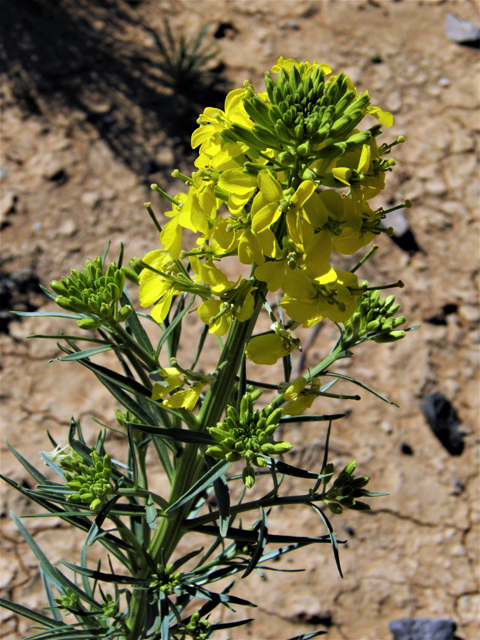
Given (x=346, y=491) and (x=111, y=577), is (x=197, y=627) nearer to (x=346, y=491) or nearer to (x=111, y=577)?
(x=111, y=577)

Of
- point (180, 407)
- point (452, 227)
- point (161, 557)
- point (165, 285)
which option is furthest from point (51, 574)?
point (452, 227)

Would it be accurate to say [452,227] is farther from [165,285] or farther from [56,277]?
[165,285]

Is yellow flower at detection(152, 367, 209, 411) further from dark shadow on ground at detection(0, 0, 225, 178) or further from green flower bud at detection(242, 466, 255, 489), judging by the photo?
dark shadow on ground at detection(0, 0, 225, 178)

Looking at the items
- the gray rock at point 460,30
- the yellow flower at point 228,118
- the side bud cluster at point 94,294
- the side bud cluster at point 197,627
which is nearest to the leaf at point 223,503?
the side bud cluster at point 94,294

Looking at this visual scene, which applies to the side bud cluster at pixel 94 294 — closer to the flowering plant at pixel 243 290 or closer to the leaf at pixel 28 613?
the flowering plant at pixel 243 290

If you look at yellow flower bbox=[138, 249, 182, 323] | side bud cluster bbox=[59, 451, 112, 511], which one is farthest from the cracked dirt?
yellow flower bbox=[138, 249, 182, 323]

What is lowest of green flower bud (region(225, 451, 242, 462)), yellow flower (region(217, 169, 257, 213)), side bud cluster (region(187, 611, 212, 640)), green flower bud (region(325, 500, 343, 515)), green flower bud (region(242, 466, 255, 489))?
side bud cluster (region(187, 611, 212, 640))
